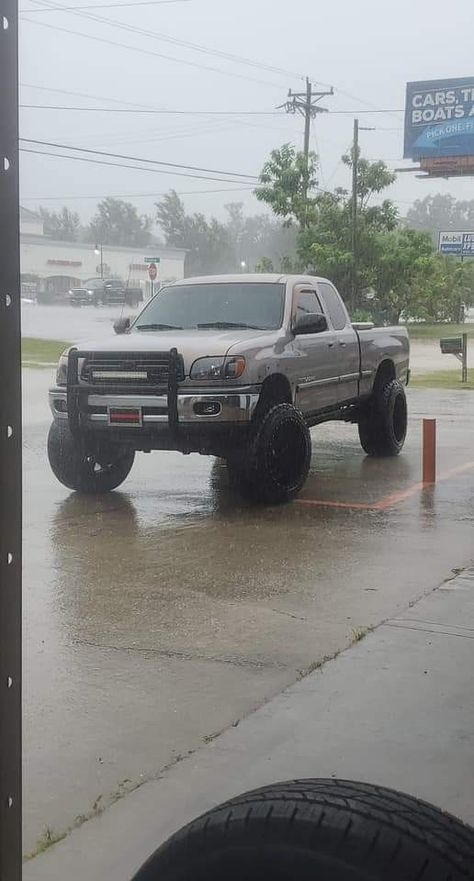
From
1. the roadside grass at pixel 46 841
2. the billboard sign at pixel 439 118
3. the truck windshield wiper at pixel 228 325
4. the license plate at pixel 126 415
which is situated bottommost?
the roadside grass at pixel 46 841

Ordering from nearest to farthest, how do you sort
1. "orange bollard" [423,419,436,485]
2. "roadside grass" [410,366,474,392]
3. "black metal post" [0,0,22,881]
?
1. "black metal post" [0,0,22,881]
2. "orange bollard" [423,419,436,485]
3. "roadside grass" [410,366,474,392]

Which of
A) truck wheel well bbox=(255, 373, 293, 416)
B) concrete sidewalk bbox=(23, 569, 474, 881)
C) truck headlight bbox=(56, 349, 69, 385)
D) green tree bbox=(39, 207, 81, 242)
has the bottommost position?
concrete sidewalk bbox=(23, 569, 474, 881)

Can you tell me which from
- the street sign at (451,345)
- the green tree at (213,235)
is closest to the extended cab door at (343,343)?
the green tree at (213,235)

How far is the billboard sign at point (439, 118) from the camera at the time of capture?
9586 millimetres

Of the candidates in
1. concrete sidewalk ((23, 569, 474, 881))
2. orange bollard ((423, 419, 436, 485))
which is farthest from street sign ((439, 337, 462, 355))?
concrete sidewalk ((23, 569, 474, 881))

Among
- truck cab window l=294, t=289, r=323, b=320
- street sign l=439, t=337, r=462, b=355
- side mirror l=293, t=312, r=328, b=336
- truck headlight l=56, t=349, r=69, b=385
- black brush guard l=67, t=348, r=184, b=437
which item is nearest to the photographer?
black brush guard l=67, t=348, r=184, b=437

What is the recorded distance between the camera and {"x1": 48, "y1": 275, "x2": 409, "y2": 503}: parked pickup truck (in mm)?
8469

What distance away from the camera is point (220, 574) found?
668 cm

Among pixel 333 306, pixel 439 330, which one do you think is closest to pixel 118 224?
pixel 333 306

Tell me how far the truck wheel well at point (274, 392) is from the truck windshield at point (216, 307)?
539 mm

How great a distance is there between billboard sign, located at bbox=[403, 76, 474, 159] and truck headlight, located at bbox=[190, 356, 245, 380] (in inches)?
109

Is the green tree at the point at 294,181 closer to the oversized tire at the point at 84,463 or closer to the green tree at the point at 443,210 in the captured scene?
the green tree at the point at 443,210

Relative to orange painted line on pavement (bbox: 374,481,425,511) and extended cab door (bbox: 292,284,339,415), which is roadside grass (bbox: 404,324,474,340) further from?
orange painted line on pavement (bbox: 374,481,425,511)

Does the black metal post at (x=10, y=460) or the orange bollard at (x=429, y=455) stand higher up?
the black metal post at (x=10, y=460)
